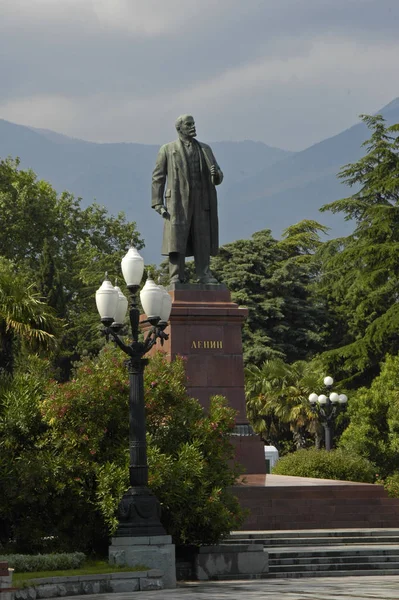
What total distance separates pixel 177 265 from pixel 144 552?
31.8 feet

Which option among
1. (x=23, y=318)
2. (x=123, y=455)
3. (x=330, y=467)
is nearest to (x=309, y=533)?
(x=123, y=455)

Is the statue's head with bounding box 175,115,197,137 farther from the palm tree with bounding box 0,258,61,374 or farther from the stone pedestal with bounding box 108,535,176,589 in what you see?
the stone pedestal with bounding box 108,535,176,589

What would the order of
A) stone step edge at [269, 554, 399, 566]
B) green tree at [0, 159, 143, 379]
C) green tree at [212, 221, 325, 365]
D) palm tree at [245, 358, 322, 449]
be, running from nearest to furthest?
stone step edge at [269, 554, 399, 566]
palm tree at [245, 358, 322, 449]
green tree at [212, 221, 325, 365]
green tree at [0, 159, 143, 379]

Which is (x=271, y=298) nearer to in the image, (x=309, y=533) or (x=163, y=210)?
(x=163, y=210)

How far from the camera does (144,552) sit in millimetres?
14547

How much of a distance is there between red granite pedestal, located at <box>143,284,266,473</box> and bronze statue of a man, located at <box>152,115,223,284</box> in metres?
1.27

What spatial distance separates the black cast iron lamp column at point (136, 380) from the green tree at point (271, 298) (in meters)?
34.5

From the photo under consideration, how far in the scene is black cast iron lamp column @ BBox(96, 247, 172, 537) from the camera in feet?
48.1

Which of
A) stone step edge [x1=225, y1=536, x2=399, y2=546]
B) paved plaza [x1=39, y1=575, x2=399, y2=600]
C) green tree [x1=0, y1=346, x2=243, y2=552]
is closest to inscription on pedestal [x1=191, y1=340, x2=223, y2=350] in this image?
green tree [x1=0, y1=346, x2=243, y2=552]

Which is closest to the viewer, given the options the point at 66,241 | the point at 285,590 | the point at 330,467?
the point at 285,590

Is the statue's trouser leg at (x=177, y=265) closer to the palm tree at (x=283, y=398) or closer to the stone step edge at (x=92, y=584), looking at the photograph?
the stone step edge at (x=92, y=584)

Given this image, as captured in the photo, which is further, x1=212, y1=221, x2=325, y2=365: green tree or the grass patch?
x1=212, y1=221, x2=325, y2=365: green tree

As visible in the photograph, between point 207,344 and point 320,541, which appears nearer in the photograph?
point 320,541

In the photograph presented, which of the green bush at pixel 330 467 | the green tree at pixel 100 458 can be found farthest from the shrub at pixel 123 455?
the green bush at pixel 330 467
